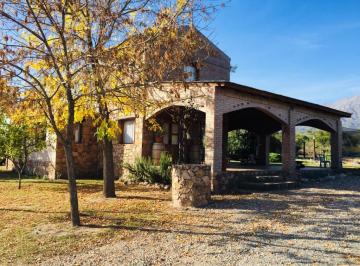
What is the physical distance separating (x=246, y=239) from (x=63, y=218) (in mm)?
4239

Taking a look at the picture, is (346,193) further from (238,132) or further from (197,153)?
(238,132)

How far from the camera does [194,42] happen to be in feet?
26.1

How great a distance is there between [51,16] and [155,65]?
228 centimetres

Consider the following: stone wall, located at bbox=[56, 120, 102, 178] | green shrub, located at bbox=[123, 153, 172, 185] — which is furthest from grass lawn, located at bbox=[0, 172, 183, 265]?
stone wall, located at bbox=[56, 120, 102, 178]

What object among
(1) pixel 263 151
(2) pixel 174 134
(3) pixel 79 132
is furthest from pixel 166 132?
(1) pixel 263 151

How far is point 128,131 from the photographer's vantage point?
16578 millimetres

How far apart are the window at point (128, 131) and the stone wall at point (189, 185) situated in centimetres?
677

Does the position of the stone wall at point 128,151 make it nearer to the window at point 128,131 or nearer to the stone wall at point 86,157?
the window at point 128,131

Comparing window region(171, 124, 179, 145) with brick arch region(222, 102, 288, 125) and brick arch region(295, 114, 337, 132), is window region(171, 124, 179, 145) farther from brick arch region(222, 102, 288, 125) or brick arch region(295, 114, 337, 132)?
brick arch region(295, 114, 337, 132)

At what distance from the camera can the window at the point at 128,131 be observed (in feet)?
53.5

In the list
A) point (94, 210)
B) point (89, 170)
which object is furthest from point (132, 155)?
point (94, 210)

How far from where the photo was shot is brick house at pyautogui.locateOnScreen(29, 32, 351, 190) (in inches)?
487

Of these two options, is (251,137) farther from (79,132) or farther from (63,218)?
(63,218)

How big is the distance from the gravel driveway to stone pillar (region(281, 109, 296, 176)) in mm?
4820
